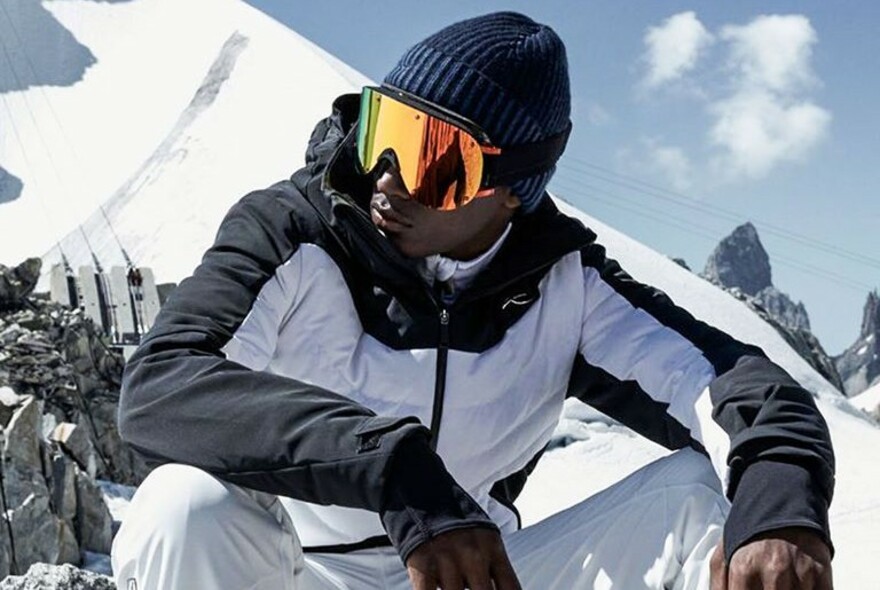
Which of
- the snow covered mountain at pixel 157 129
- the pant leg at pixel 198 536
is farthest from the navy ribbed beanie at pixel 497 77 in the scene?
the snow covered mountain at pixel 157 129

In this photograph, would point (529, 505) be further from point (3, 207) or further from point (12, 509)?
point (3, 207)

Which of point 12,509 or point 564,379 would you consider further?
point 12,509

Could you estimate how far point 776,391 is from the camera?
2.37m

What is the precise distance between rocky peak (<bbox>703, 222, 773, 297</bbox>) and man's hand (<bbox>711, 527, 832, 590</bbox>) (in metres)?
190

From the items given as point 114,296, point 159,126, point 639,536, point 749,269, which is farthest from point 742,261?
point 639,536

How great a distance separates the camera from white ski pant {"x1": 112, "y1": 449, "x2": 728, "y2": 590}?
204 cm

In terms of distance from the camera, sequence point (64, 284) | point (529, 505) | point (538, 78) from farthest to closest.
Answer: point (64, 284) → point (529, 505) → point (538, 78)

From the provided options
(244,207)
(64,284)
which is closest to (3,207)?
(64,284)

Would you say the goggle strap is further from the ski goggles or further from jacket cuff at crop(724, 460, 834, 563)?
jacket cuff at crop(724, 460, 834, 563)

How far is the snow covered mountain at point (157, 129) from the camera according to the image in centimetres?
3139

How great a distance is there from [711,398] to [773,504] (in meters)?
0.42

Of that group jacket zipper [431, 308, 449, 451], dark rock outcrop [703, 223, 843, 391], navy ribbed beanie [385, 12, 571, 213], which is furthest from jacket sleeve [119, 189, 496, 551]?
dark rock outcrop [703, 223, 843, 391]

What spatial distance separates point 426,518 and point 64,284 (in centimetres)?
1961

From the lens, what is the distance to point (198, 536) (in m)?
2.02
